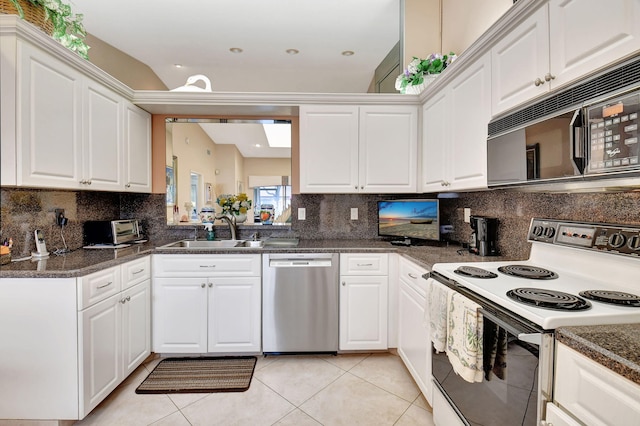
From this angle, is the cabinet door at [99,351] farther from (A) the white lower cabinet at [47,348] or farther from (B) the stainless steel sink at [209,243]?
(B) the stainless steel sink at [209,243]

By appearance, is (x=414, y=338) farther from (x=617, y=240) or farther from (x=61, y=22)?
(x=61, y=22)

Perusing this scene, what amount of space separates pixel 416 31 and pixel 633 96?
7.66 feet

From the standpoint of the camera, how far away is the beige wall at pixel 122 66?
9.51ft

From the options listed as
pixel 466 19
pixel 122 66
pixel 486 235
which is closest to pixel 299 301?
pixel 486 235

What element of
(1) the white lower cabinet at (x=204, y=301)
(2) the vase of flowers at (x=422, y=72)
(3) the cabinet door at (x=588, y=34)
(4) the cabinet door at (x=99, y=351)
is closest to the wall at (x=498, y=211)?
(3) the cabinet door at (x=588, y=34)

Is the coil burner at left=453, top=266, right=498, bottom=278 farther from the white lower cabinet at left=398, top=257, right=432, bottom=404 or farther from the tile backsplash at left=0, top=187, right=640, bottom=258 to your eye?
the tile backsplash at left=0, top=187, right=640, bottom=258

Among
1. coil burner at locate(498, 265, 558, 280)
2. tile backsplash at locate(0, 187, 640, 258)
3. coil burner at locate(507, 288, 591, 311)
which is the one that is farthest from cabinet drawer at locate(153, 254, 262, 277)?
coil burner at locate(507, 288, 591, 311)

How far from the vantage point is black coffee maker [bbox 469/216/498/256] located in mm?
2002

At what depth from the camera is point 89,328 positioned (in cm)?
175

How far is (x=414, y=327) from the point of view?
205 centimetres

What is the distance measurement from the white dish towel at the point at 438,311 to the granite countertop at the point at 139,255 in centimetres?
28

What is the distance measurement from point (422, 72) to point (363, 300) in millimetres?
1902

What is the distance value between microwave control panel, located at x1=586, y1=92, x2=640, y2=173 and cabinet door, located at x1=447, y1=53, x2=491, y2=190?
69cm

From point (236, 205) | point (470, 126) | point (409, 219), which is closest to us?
point (470, 126)
